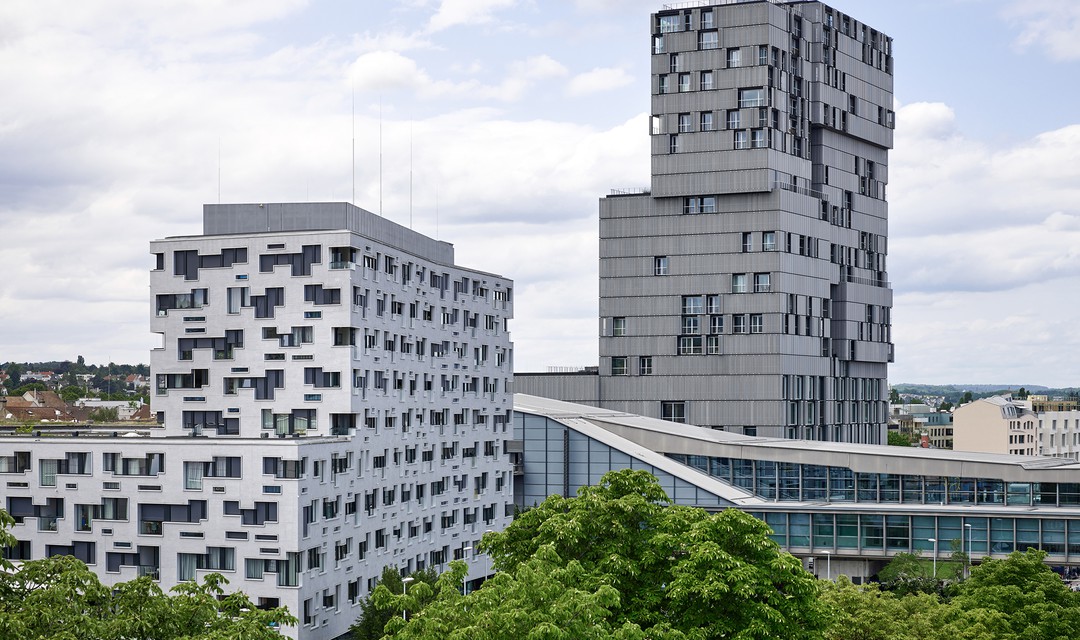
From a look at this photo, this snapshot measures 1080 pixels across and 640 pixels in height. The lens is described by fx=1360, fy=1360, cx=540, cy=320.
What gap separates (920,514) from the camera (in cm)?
11469

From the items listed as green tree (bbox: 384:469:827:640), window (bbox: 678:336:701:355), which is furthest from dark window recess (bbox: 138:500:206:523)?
window (bbox: 678:336:701:355)

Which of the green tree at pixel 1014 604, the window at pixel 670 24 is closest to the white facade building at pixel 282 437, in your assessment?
the green tree at pixel 1014 604

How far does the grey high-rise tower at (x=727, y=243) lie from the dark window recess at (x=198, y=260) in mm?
81334

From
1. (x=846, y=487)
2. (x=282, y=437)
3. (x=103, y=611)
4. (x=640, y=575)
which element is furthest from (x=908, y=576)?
(x=103, y=611)

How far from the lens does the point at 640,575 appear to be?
50000 mm

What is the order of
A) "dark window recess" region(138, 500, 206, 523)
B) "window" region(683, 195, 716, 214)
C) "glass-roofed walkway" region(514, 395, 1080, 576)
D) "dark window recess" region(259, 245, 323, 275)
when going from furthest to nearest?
"window" region(683, 195, 716, 214)
"glass-roofed walkway" region(514, 395, 1080, 576)
"dark window recess" region(259, 245, 323, 275)
"dark window recess" region(138, 500, 206, 523)

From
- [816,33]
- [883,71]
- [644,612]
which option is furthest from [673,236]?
[644,612]

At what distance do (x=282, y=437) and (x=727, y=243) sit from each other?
85.2 metres

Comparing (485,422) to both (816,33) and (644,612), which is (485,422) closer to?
(644,612)

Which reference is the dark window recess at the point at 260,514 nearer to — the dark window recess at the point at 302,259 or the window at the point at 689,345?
the dark window recess at the point at 302,259

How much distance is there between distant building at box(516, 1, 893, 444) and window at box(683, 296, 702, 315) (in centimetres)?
12

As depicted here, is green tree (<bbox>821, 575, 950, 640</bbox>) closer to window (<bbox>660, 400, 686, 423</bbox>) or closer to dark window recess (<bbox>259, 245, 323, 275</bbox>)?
dark window recess (<bbox>259, 245, 323, 275</bbox>)

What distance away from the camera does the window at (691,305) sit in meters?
162

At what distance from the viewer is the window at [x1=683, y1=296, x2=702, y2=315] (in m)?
162
